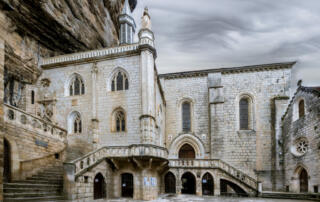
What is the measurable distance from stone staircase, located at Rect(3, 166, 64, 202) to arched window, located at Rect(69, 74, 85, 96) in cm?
740

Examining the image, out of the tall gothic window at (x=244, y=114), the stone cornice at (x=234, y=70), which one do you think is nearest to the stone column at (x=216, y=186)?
the tall gothic window at (x=244, y=114)

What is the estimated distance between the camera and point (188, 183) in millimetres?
25281

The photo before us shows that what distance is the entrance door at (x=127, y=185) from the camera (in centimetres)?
1958

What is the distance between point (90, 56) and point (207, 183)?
14.5 meters

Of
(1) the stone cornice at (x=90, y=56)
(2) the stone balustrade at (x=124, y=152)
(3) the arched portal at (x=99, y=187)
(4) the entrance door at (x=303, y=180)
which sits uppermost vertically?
(1) the stone cornice at (x=90, y=56)

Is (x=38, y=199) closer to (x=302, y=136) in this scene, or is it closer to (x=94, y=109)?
(x=94, y=109)

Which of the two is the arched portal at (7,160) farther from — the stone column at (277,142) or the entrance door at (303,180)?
the stone column at (277,142)

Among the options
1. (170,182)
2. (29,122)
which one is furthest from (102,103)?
(170,182)

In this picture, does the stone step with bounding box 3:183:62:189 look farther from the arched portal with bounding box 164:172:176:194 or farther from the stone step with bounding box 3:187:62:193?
the arched portal with bounding box 164:172:176:194

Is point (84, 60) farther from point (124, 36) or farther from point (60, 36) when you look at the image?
point (124, 36)

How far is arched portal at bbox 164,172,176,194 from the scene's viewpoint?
81.3 feet

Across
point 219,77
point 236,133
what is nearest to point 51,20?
point 219,77

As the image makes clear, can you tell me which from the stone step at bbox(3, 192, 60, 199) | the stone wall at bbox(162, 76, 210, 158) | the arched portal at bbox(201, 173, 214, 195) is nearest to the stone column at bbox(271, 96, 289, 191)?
the stone wall at bbox(162, 76, 210, 158)

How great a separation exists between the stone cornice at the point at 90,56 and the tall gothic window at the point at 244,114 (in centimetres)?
1395
